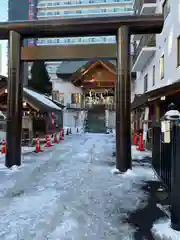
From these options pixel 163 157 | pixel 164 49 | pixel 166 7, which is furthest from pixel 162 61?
pixel 163 157

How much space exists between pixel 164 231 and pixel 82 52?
638 centimetres

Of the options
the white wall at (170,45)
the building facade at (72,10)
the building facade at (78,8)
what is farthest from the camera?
the building facade at (78,8)

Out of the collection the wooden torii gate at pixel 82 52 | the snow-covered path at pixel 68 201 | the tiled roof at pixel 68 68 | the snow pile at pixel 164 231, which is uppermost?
the tiled roof at pixel 68 68

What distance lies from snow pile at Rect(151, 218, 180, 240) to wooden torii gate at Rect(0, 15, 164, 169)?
366 cm

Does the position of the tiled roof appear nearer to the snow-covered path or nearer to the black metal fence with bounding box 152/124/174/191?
the snow-covered path

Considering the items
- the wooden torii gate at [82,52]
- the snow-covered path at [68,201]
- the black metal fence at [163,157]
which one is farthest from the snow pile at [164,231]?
the wooden torii gate at [82,52]

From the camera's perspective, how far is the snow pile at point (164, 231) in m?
3.55

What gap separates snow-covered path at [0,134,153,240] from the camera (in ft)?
12.1

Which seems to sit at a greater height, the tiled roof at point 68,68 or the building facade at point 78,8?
the building facade at point 78,8

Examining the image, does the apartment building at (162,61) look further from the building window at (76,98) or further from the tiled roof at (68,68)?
the tiled roof at (68,68)

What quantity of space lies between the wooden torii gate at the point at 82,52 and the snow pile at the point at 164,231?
366 centimetres

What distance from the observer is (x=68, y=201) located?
16.4ft

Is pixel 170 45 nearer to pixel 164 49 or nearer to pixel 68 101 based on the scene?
pixel 164 49

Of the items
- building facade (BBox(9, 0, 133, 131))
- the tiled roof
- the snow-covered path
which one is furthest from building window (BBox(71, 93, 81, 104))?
building facade (BBox(9, 0, 133, 131))
